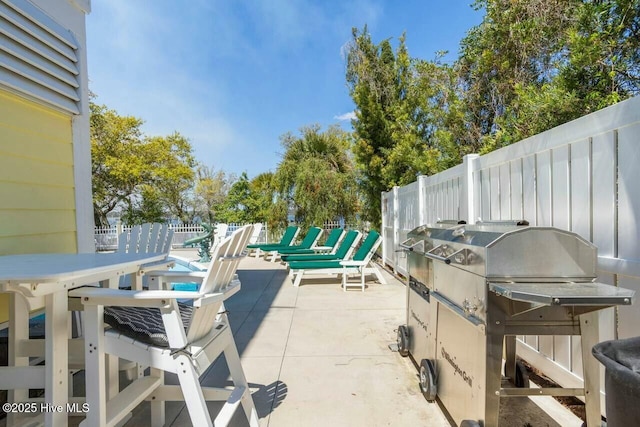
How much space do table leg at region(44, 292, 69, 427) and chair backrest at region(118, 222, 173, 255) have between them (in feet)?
5.39

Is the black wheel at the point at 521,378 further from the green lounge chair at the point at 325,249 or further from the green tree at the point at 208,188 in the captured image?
the green tree at the point at 208,188

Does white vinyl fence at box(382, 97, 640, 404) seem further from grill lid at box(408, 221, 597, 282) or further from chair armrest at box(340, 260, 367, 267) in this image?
chair armrest at box(340, 260, 367, 267)

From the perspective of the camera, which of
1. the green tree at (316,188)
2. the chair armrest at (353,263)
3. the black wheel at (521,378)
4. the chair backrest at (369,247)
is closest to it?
the black wheel at (521,378)

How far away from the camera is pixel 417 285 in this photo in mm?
2887

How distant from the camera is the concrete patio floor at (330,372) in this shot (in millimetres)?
2295

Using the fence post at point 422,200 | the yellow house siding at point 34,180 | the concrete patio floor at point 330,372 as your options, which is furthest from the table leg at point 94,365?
the fence post at point 422,200

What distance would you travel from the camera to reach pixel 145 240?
333 centimetres

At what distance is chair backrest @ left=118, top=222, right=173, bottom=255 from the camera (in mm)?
3334

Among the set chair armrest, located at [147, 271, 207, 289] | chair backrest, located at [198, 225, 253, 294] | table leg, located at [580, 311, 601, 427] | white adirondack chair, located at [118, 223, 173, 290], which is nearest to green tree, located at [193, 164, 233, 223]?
white adirondack chair, located at [118, 223, 173, 290]

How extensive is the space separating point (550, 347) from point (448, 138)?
19.0 feet

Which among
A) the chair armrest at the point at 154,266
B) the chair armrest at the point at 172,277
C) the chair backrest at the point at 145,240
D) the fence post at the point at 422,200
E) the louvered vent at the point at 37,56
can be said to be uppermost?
the louvered vent at the point at 37,56

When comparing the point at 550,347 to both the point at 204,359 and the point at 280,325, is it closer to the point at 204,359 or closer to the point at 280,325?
the point at 204,359

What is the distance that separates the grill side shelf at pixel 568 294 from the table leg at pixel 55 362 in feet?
6.83

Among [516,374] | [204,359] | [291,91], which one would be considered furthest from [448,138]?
[291,91]
